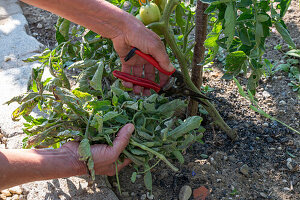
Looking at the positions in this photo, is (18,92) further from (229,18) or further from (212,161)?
(229,18)

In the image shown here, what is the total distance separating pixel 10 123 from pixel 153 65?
2.96 ft

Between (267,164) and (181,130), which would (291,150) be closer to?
(267,164)

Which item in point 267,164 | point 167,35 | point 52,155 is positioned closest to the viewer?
point 52,155

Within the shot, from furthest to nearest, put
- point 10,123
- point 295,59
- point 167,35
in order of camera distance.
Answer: point 295,59, point 10,123, point 167,35

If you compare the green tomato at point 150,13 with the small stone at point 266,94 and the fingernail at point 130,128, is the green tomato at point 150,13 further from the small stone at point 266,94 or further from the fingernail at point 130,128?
the small stone at point 266,94

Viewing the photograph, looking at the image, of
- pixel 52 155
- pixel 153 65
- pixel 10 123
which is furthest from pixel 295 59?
pixel 10 123

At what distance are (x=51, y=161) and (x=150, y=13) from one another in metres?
0.64

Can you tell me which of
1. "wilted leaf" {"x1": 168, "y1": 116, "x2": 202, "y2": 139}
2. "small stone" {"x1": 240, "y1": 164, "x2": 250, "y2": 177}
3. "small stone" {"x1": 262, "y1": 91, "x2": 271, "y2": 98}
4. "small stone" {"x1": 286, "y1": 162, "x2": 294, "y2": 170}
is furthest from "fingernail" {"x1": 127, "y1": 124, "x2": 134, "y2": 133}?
"small stone" {"x1": 262, "y1": 91, "x2": 271, "y2": 98}

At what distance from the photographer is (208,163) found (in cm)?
153

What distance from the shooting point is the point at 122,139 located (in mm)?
1208

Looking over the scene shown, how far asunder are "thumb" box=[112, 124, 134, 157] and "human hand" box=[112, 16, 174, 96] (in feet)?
0.77

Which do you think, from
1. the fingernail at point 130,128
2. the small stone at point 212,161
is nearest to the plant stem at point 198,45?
the small stone at point 212,161

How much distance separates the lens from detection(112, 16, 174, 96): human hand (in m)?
1.32

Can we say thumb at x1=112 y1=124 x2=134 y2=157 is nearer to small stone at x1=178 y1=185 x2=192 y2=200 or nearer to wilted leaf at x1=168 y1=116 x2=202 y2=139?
wilted leaf at x1=168 y1=116 x2=202 y2=139
